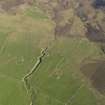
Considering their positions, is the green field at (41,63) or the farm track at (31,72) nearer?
the green field at (41,63)

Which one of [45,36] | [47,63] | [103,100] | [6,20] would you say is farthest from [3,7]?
[103,100]

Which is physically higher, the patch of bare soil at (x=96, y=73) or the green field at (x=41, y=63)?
the green field at (x=41, y=63)

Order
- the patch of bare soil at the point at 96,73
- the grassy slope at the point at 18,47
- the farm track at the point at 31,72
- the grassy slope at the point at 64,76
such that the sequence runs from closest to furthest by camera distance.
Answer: the grassy slope at the point at 64,76 < the grassy slope at the point at 18,47 < the farm track at the point at 31,72 < the patch of bare soil at the point at 96,73

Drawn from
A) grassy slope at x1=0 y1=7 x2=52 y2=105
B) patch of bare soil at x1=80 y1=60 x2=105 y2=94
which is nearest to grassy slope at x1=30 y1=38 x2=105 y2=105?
patch of bare soil at x1=80 y1=60 x2=105 y2=94

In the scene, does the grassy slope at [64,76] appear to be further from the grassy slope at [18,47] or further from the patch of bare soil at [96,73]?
the grassy slope at [18,47]

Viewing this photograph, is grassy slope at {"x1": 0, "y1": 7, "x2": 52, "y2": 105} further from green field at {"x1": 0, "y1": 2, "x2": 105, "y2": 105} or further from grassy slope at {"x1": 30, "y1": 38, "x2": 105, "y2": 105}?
grassy slope at {"x1": 30, "y1": 38, "x2": 105, "y2": 105}

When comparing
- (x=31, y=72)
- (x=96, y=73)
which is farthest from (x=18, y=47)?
(x=96, y=73)

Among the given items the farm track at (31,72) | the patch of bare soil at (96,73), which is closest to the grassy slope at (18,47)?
the farm track at (31,72)
